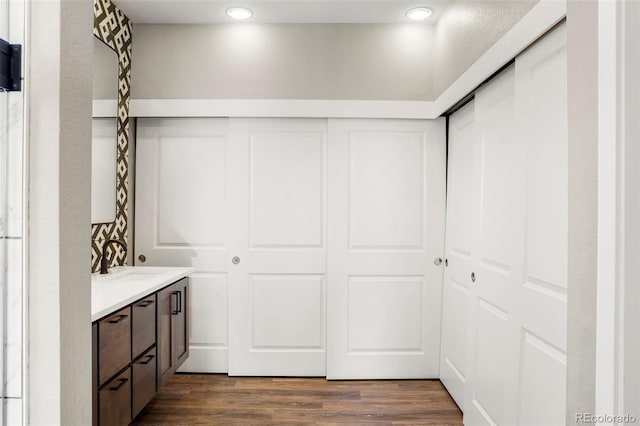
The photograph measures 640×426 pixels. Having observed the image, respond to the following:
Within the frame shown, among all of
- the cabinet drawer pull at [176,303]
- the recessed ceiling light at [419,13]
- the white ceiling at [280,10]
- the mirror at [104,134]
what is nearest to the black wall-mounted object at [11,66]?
the mirror at [104,134]

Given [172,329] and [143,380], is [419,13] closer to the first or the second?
[172,329]

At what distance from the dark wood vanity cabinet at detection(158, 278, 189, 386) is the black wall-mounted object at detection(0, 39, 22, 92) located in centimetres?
169

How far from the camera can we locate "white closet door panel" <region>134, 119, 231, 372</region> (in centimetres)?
300

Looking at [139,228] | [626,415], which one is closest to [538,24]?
[626,415]

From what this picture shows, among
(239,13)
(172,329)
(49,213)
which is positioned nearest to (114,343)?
(172,329)

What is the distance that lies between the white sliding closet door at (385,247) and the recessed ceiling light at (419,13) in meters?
0.70

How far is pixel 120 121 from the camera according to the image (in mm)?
2832

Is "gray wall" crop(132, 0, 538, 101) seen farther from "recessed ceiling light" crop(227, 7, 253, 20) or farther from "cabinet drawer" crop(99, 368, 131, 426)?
"cabinet drawer" crop(99, 368, 131, 426)

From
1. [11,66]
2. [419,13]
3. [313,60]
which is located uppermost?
[419,13]

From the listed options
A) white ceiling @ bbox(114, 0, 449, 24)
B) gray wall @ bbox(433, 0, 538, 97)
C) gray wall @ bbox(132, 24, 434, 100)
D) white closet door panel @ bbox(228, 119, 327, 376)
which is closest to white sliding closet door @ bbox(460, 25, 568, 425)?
gray wall @ bbox(433, 0, 538, 97)

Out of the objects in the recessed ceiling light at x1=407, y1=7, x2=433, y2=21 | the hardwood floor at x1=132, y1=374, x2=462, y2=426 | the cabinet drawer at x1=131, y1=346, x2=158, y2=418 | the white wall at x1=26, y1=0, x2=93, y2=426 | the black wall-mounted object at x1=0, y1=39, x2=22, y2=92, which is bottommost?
the hardwood floor at x1=132, y1=374, x2=462, y2=426

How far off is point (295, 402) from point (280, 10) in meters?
2.59

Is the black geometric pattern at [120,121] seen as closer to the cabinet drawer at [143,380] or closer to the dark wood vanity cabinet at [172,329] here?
the dark wood vanity cabinet at [172,329]

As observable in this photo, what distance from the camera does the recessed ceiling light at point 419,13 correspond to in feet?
8.75
